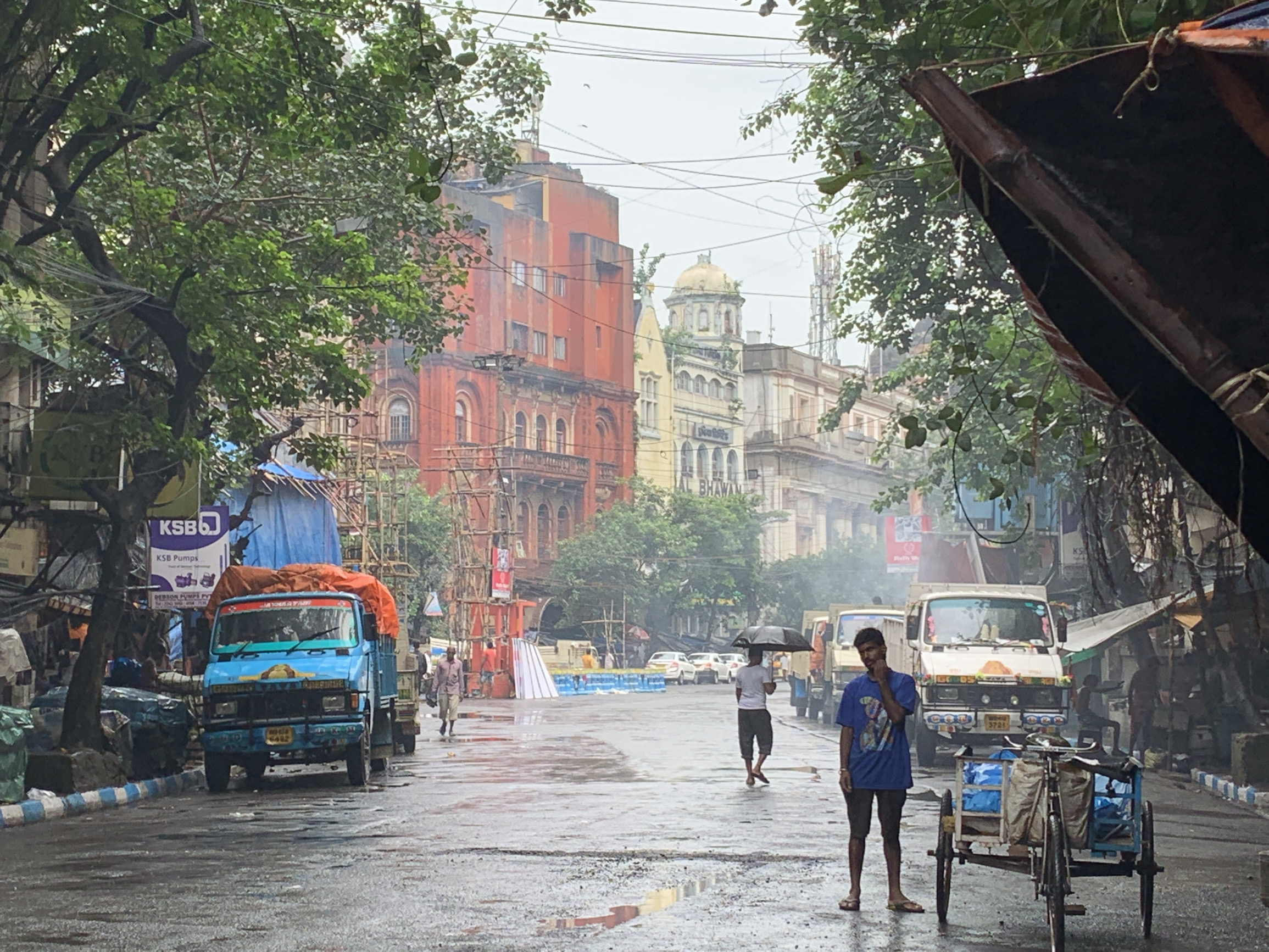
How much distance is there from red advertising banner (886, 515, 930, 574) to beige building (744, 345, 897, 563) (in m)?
39.8

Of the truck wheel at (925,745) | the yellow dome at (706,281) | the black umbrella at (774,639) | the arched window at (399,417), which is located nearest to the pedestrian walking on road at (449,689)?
the black umbrella at (774,639)

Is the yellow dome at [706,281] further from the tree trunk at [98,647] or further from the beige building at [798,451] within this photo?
the tree trunk at [98,647]

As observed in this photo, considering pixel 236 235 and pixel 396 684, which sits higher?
pixel 236 235

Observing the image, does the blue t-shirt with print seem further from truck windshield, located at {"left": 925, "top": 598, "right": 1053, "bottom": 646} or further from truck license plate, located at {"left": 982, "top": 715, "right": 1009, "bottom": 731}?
truck windshield, located at {"left": 925, "top": 598, "right": 1053, "bottom": 646}

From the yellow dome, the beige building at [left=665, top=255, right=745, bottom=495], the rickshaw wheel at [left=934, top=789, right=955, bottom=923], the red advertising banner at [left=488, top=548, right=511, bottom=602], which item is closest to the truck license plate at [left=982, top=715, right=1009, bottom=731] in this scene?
the rickshaw wheel at [left=934, top=789, right=955, bottom=923]

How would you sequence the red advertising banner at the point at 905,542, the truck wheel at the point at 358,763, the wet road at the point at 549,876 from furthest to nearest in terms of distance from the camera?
the red advertising banner at the point at 905,542, the truck wheel at the point at 358,763, the wet road at the point at 549,876

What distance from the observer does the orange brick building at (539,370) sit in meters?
75.2

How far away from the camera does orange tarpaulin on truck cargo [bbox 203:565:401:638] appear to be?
22859 mm

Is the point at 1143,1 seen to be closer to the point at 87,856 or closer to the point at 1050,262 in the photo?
the point at 1050,262

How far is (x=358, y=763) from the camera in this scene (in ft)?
64.4

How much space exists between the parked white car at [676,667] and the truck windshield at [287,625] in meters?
48.5

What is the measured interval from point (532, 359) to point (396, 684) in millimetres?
56124

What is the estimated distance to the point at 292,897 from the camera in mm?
10141

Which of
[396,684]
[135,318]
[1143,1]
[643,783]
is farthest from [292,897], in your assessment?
[396,684]
